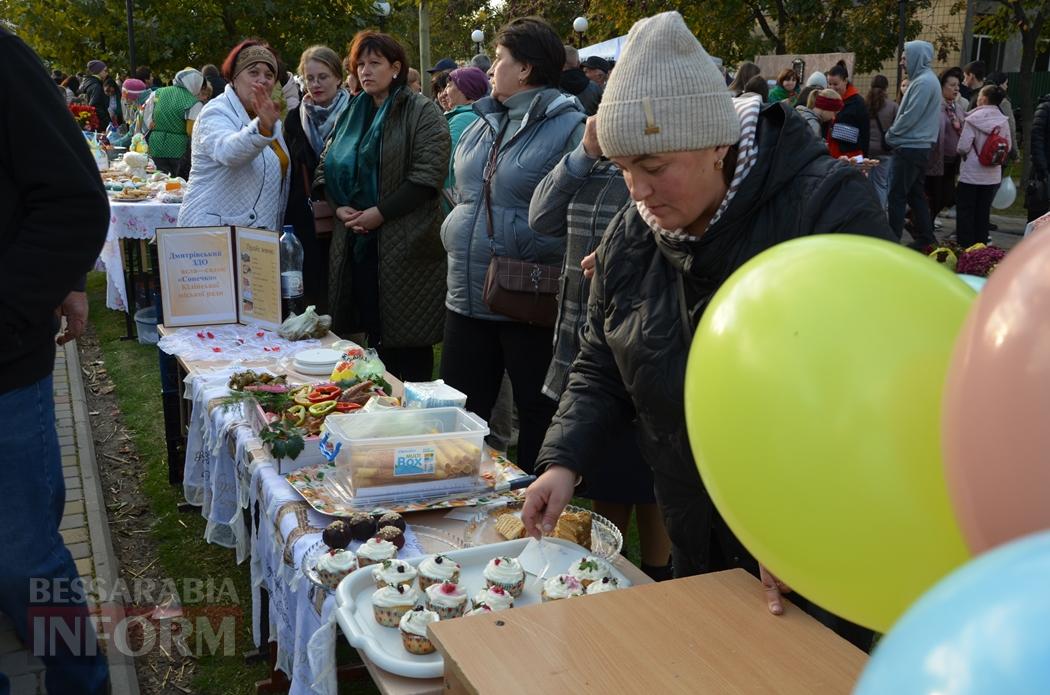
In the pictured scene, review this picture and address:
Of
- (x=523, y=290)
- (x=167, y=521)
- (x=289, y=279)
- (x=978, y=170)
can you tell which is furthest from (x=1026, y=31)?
(x=167, y=521)

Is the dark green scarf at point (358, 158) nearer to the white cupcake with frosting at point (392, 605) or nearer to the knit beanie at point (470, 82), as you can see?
the knit beanie at point (470, 82)

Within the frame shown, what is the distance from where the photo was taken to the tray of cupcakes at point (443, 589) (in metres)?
1.58

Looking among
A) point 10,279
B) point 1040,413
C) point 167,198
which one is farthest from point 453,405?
point 167,198

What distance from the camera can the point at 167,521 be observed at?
404 cm

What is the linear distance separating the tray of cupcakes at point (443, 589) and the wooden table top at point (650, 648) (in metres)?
0.21

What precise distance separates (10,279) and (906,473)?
75.2 inches

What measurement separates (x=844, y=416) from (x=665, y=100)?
0.80 meters

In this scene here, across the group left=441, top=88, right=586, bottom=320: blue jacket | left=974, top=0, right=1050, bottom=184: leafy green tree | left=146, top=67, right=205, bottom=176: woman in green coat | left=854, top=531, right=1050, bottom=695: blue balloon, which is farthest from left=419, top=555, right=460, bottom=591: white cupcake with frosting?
left=974, top=0, right=1050, bottom=184: leafy green tree

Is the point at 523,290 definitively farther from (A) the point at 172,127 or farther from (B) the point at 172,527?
(A) the point at 172,127

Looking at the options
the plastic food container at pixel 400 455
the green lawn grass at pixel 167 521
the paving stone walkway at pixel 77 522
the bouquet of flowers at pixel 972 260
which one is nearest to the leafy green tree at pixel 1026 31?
the bouquet of flowers at pixel 972 260

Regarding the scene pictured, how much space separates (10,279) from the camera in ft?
6.74

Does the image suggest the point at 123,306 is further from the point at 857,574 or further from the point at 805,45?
A: the point at 805,45

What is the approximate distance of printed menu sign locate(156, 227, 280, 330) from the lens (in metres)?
3.69

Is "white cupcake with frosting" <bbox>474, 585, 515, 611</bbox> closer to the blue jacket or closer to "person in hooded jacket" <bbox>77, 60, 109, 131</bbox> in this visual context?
the blue jacket
